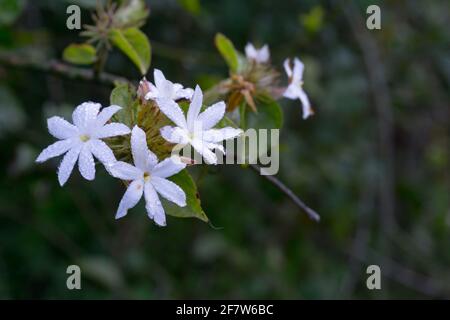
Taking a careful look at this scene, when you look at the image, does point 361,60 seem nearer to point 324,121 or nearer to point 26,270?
point 324,121

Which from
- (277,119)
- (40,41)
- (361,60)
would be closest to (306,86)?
(361,60)

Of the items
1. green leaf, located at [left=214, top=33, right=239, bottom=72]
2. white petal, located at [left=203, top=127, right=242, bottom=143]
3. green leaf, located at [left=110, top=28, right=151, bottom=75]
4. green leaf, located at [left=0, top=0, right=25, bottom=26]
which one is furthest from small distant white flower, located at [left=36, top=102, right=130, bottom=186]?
green leaf, located at [left=0, top=0, right=25, bottom=26]

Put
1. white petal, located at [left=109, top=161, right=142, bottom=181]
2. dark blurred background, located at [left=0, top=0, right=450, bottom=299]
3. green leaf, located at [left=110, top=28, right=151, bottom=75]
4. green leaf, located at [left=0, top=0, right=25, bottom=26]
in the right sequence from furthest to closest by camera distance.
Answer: dark blurred background, located at [left=0, top=0, right=450, bottom=299], green leaf, located at [left=0, top=0, right=25, bottom=26], green leaf, located at [left=110, top=28, right=151, bottom=75], white petal, located at [left=109, top=161, right=142, bottom=181]

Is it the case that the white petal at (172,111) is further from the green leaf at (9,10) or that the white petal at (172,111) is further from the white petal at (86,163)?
the green leaf at (9,10)

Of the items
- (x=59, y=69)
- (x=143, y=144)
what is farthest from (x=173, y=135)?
(x=59, y=69)

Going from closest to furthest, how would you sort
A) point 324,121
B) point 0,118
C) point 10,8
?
point 10,8 → point 0,118 → point 324,121

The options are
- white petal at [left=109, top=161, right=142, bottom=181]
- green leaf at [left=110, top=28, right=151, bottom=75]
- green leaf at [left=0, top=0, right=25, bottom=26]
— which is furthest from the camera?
green leaf at [left=0, top=0, right=25, bottom=26]

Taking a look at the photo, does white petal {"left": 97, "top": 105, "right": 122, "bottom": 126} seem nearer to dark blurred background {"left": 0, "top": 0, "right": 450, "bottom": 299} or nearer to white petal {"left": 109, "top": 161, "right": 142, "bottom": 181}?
white petal {"left": 109, "top": 161, "right": 142, "bottom": 181}
